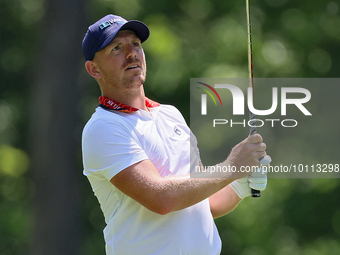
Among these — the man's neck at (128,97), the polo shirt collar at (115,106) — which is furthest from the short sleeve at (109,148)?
the man's neck at (128,97)

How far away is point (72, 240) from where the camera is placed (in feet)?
24.9

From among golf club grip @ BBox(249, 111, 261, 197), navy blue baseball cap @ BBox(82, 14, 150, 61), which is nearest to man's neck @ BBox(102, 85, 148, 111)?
navy blue baseball cap @ BBox(82, 14, 150, 61)

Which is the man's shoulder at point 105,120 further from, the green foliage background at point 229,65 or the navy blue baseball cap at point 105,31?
the green foliage background at point 229,65

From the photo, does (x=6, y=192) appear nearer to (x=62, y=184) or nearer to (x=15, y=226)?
(x=15, y=226)

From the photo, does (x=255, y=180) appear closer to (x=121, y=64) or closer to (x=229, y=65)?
(x=121, y=64)

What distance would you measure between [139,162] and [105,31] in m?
0.82

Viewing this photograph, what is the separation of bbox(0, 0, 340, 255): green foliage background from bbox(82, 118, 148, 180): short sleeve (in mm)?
6280

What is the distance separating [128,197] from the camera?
247 cm

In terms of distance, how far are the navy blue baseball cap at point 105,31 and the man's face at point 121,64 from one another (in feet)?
0.15

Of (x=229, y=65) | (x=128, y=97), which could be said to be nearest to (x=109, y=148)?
(x=128, y=97)

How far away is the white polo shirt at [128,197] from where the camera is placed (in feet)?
7.86

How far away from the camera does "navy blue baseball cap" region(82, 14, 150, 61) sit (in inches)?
106

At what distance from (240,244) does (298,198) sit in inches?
58.0

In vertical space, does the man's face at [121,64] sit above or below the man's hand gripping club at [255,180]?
above
